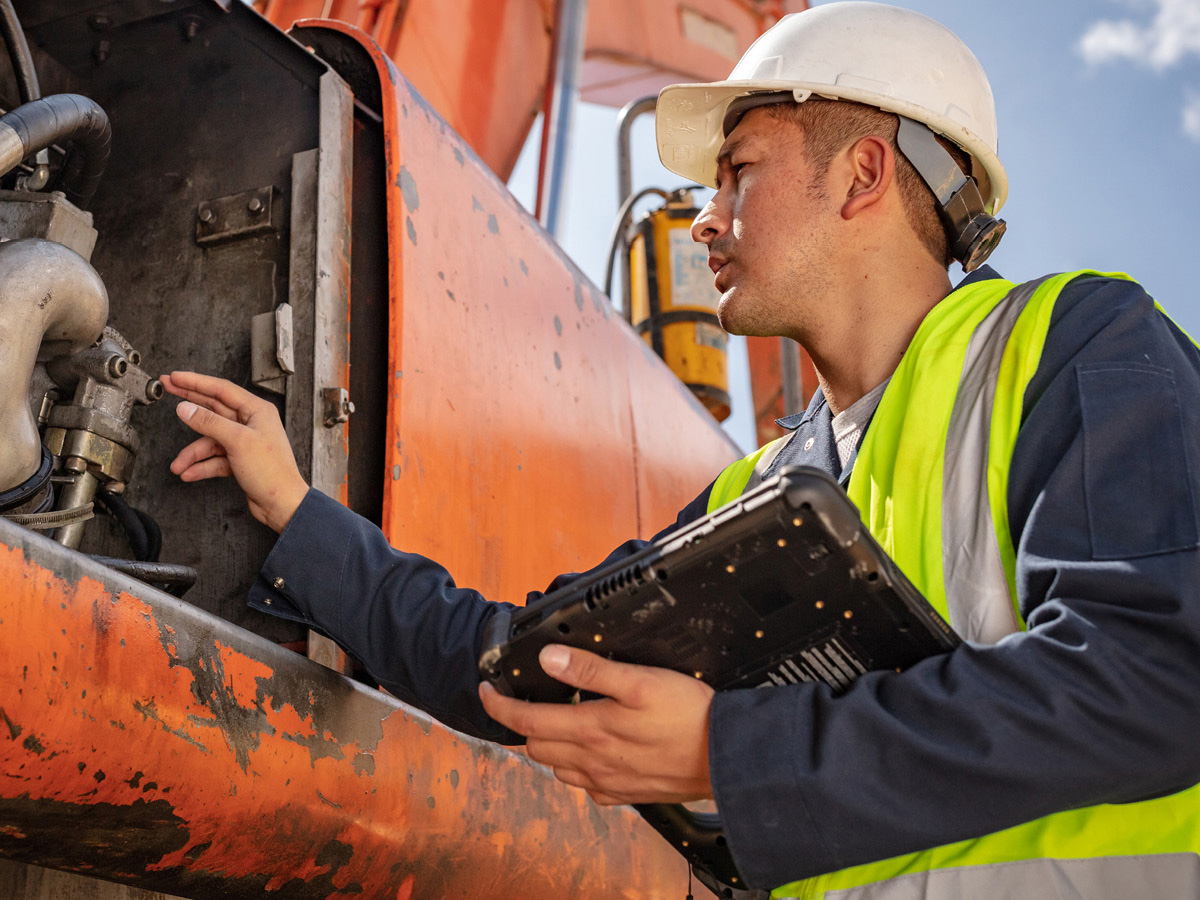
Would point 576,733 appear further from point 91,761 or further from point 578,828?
point 578,828

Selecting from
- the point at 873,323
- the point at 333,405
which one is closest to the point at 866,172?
the point at 873,323

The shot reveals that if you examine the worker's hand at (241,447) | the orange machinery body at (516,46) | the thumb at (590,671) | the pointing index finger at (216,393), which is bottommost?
the thumb at (590,671)

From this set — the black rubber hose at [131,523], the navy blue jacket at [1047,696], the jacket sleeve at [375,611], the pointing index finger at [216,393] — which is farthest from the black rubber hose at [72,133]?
the navy blue jacket at [1047,696]

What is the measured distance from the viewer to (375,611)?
4.43 ft

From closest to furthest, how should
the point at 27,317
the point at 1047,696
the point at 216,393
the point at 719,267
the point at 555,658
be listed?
the point at 1047,696, the point at 555,658, the point at 27,317, the point at 216,393, the point at 719,267

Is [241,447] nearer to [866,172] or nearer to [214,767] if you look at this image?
[214,767]

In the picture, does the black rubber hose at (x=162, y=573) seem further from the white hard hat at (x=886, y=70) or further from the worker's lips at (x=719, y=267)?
the white hard hat at (x=886, y=70)

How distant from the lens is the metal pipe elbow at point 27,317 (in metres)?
1.19

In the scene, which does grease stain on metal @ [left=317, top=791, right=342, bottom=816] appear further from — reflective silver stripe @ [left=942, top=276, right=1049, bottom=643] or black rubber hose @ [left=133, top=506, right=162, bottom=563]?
reflective silver stripe @ [left=942, top=276, right=1049, bottom=643]

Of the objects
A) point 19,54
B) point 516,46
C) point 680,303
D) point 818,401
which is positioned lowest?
point 818,401

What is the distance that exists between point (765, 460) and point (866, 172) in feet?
1.41

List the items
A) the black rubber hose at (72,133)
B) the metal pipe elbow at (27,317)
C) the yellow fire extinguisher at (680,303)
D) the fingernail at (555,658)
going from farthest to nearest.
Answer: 1. the yellow fire extinguisher at (680,303)
2. the black rubber hose at (72,133)
3. the metal pipe elbow at (27,317)
4. the fingernail at (555,658)

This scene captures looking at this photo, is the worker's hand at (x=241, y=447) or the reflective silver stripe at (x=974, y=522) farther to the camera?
the worker's hand at (x=241, y=447)

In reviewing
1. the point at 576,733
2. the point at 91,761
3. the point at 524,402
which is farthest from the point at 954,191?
the point at 91,761
